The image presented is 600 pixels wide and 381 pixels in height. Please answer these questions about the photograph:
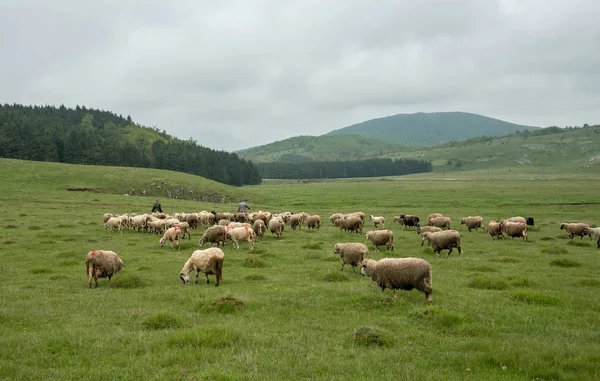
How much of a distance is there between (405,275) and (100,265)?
11.9m

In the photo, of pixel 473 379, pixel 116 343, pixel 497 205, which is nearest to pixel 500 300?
pixel 473 379

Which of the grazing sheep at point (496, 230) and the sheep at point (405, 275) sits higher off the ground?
the sheep at point (405, 275)

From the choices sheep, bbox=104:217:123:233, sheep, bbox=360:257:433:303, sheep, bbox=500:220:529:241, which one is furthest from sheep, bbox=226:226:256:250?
sheep, bbox=500:220:529:241

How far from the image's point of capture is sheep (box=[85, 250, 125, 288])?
17016 mm

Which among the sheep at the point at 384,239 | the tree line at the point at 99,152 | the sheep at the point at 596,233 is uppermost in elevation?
the tree line at the point at 99,152

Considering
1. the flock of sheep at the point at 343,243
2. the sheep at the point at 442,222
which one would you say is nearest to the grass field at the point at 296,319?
the flock of sheep at the point at 343,243

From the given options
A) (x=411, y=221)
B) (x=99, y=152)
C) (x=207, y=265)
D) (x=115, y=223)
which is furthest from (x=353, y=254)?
(x=99, y=152)

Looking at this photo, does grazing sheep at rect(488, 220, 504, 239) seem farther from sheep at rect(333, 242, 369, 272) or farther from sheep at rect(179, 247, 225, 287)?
sheep at rect(179, 247, 225, 287)

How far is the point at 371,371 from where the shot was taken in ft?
28.4

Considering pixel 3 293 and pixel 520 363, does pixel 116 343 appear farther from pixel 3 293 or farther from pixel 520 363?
pixel 520 363

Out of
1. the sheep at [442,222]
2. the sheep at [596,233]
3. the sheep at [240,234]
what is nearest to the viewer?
the sheep at [240,234]

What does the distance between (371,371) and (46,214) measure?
44963 mm

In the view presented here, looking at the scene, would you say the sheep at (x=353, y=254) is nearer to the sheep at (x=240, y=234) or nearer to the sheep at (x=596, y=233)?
the sheep at (x=240, y=234)

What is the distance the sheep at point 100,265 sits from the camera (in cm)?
1702
